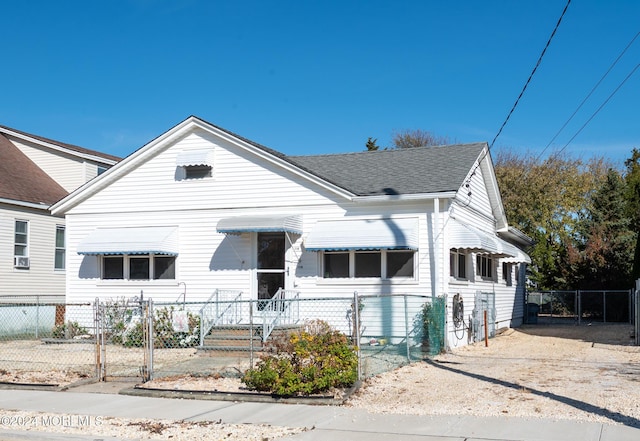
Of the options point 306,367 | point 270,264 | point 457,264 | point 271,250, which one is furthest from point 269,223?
point 306,367

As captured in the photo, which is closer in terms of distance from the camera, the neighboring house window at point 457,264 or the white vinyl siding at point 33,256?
the neighboring house window at point 457,264

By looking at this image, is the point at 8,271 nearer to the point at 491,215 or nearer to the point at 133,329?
the point at 133,329

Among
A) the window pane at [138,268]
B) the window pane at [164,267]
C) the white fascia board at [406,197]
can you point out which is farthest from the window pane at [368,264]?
the window pane at [138,268]

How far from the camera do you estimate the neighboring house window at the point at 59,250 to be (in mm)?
25297

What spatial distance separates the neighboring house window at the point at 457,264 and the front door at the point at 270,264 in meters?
4.17

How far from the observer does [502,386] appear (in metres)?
11.2

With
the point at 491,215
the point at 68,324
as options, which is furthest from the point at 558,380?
the point at 68,324

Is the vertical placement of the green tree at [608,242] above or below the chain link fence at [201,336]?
above

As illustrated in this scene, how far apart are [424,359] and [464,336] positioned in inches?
151

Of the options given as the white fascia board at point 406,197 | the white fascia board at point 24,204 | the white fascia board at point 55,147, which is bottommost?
the white fascia board at point 406,197

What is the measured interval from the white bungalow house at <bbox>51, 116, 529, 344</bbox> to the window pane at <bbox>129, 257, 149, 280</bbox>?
0.03 meters

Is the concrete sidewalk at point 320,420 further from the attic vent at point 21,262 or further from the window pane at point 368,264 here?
the attic vent at point 21,262

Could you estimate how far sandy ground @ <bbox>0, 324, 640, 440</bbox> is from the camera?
9109 mm

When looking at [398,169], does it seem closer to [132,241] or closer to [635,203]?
[132,241]
